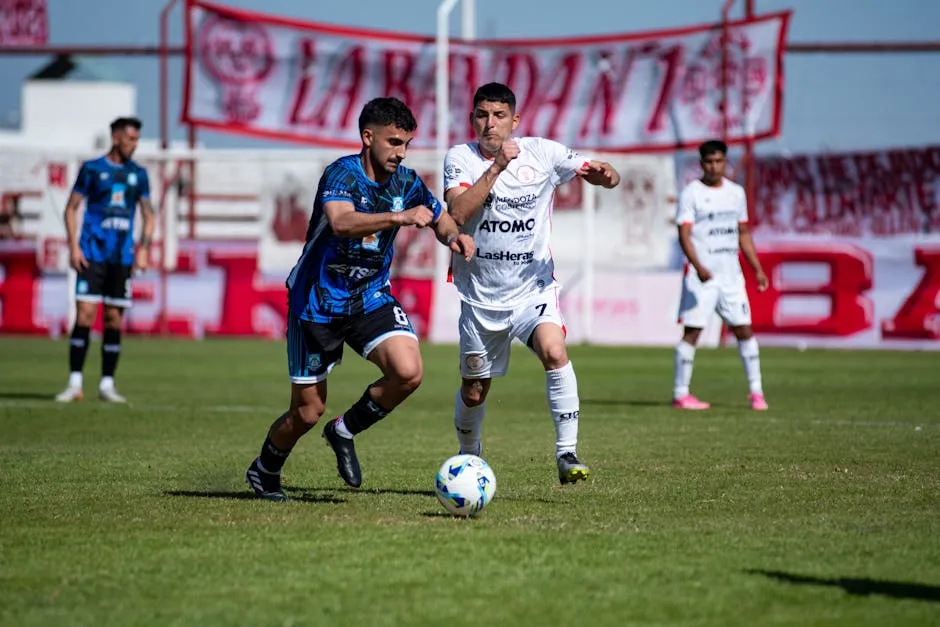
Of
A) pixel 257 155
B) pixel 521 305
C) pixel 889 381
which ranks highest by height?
pixel 257 155

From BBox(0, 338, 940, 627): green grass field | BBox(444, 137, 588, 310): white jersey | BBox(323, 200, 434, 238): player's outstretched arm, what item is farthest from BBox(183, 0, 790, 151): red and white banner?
BBox(323, 200, 434, 238): player's outstretched arm

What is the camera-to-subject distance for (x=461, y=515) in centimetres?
708

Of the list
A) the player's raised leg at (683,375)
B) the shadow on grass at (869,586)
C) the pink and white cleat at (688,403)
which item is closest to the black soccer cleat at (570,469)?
the shadow on grass at (869,586)

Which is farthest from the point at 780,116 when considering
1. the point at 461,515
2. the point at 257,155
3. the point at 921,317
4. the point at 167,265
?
the point at 461,515

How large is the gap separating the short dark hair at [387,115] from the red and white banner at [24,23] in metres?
24.9

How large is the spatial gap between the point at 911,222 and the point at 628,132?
559 cm

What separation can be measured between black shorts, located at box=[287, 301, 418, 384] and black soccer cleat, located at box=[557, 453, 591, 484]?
1050 millimetres

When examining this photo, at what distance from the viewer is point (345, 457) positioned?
808cm

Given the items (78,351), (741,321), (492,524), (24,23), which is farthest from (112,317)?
(24,23)

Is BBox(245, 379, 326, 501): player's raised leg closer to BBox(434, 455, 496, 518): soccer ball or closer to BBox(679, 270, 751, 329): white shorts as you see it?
BBox(434, 455, 496, 518): soccer ball

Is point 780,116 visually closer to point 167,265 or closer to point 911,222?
point 911,222

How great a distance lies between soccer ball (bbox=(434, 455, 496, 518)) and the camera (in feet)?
23.1

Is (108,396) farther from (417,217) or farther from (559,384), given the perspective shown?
(417,217)

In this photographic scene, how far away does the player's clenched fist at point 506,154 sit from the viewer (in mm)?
7602
